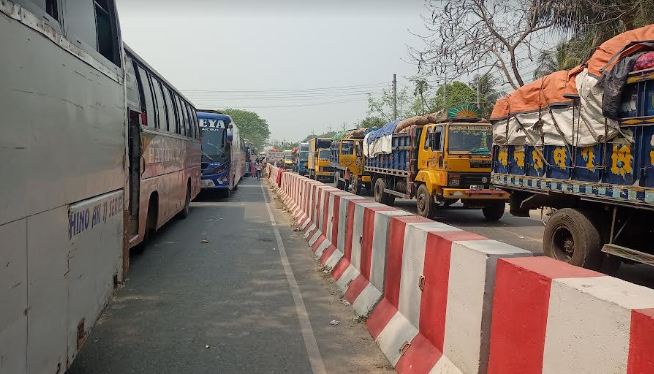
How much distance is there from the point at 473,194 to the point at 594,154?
596 cm

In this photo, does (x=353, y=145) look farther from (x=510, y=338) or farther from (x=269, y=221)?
(x=510, y=338)

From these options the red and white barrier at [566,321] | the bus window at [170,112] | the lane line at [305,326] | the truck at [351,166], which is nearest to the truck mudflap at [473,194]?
the lane line at [305,326]

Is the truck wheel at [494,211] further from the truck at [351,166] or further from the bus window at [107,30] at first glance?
the bus window at [107,30]

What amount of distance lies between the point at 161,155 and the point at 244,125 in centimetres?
12510

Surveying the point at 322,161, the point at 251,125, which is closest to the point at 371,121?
the point at 322,161

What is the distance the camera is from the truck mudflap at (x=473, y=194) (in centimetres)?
1274

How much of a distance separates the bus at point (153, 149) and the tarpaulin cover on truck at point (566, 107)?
566cm

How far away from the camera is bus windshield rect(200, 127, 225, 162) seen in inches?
766

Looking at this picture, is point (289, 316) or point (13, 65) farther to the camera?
point (289, 316)

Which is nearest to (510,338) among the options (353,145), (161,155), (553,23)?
(161,155)

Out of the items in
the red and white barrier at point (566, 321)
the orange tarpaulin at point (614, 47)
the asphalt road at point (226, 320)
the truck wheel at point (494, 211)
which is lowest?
the asphalt road at point (226, 320)

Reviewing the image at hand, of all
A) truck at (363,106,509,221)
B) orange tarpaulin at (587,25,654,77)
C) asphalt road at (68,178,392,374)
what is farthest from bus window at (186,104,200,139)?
orange tarpaulin at (587,25,654,77)

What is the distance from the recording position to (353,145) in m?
23.9

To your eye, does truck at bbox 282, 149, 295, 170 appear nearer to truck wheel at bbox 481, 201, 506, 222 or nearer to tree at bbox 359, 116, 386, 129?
tree at bbox 359, 116, 386, 129
